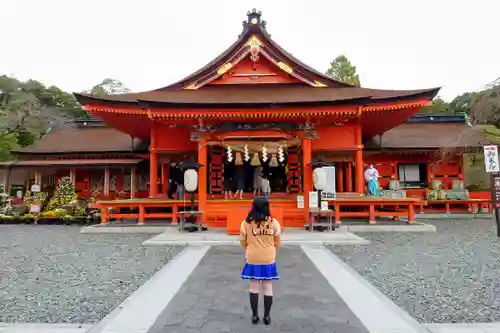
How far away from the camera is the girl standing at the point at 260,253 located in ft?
13.8

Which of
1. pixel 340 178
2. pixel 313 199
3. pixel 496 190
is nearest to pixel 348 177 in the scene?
pixel 340 178

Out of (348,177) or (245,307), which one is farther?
(348,177)

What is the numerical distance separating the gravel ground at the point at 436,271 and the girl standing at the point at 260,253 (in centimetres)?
202

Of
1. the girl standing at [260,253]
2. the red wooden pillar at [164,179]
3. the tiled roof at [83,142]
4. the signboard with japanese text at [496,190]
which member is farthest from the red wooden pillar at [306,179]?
the tiled roof at [83,142]

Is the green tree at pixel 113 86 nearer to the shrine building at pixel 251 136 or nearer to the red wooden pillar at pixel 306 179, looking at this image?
the shrine building at pixel 251 136

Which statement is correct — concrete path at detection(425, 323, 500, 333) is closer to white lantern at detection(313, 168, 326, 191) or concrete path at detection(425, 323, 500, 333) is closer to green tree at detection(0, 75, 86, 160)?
white lantern at detection(313, 168, 326, 191)

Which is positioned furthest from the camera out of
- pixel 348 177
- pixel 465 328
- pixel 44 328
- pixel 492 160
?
pixel 348 177

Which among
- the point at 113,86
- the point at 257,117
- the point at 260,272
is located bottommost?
the point at 260,272

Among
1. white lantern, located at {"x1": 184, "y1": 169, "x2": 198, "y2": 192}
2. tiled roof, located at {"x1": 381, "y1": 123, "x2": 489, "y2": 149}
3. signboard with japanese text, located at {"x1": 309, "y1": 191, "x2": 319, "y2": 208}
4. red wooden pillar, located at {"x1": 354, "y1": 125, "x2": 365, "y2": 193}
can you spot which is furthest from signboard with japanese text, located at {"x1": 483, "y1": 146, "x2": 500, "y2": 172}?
white lantern, located at {"x1": 184, "y1": 169, "x2": 198, "y2": 192}

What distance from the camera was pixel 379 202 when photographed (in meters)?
13.6

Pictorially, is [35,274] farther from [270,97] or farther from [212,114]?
[270,97]

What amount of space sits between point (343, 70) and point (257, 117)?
26594 mm

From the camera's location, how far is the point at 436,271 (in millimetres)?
6953

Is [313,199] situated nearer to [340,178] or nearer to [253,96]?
[253,96]
